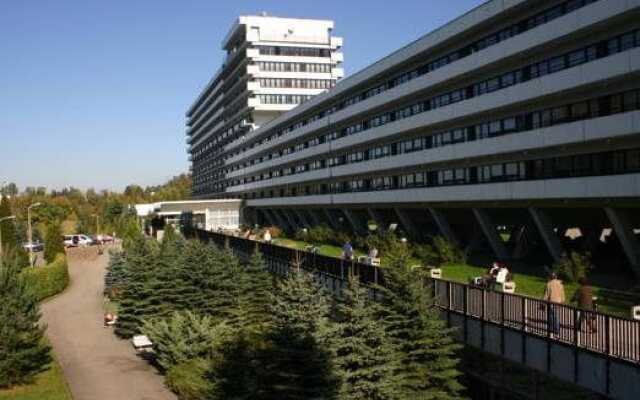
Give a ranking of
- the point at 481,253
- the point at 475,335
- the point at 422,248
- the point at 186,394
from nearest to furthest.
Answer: the point at 475,335 < the point at 186,394 < the point at 422,248 < the point at 481,253

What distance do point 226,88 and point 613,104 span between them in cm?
9689

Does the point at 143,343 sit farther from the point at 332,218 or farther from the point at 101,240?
the point at 101,240

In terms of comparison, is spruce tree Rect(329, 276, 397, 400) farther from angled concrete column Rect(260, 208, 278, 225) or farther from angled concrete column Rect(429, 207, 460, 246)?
angled concrete column Rect(260, 208, 278, 225)

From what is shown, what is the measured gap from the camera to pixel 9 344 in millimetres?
28766

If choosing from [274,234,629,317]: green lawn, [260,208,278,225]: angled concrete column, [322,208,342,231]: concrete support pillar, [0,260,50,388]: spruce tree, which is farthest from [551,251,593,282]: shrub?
[260,208,278,225]: angled concrete column

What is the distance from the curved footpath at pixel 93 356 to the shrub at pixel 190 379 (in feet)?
1.91

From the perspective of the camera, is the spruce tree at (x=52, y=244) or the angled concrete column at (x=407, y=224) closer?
the angled concrete column at (x=407, y=224)

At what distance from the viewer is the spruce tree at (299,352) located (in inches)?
748

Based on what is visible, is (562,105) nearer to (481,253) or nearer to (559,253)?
(559,253)

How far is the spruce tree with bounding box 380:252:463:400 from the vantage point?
770 inches

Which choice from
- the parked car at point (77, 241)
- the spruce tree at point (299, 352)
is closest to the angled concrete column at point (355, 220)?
the spruce tree at point (299, 352)

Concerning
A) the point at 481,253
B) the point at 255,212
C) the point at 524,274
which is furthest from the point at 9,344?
the point at 255,212

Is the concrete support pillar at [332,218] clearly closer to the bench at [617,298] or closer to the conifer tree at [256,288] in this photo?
the conifer tree at [256,288]

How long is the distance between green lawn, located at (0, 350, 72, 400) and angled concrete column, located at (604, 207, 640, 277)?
25.3 meters
